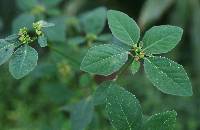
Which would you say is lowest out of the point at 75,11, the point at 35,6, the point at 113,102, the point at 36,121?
the point at 36,121

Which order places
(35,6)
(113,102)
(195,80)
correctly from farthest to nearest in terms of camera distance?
(195,80) < (35,6) < (113,102)

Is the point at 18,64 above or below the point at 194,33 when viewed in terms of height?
above

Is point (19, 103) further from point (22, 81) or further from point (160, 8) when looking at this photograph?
point (160, 8)

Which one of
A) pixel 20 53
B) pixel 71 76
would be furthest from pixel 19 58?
pixel 71 76

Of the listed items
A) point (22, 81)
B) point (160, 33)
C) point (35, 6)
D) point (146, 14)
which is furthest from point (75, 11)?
point (160, 33)

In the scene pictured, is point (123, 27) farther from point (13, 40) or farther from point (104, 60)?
point (13, 40)

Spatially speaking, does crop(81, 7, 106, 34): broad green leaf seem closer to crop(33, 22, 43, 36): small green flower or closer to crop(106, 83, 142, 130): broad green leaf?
crop(33, 22, 43, 36): small green flower

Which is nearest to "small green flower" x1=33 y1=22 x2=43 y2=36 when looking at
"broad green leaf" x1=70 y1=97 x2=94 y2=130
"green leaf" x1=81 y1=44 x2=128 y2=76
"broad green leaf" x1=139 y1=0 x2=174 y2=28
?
"green leaf" x1=81 y1=44 x2=128 y2=76
